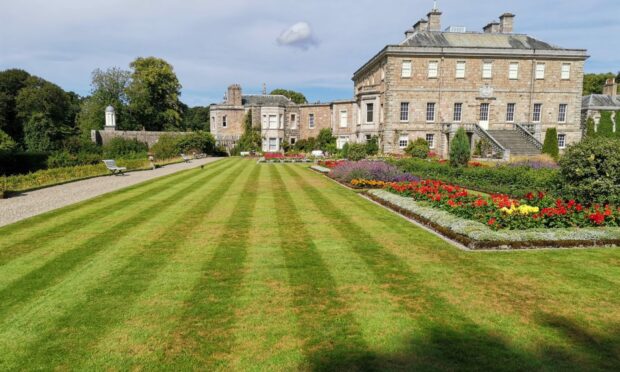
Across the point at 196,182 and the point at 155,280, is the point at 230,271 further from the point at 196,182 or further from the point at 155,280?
the point at 196,182

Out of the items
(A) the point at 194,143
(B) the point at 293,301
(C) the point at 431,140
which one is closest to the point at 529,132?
(C) the point at 431,140

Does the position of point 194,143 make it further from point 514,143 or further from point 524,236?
point 524,236

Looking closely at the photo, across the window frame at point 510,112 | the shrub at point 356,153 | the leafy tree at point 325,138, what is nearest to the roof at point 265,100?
the leafy tree at point 325,138

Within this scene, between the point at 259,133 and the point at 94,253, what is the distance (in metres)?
49.5

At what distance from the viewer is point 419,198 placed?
12.6m

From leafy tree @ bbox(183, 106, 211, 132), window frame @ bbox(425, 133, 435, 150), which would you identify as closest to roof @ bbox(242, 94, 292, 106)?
window frame @ bbox(425, 133, 435, 150)

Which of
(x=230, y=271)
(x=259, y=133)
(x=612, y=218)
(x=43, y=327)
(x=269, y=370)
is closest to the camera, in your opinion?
(x=269, y=370)

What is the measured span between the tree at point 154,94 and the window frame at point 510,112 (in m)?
50.2

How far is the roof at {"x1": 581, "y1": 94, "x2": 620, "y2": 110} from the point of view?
50.3 metres

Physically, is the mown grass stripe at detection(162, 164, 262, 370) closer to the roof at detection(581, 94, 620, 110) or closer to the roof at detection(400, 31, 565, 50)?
the roof at detection(400, 31, 565, 50)

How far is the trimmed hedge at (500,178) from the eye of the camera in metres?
14.5

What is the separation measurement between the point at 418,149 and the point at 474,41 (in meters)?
13.8

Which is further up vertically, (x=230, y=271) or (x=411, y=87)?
(x=411, y=87)

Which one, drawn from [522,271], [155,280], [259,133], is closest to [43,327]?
[155,280]
